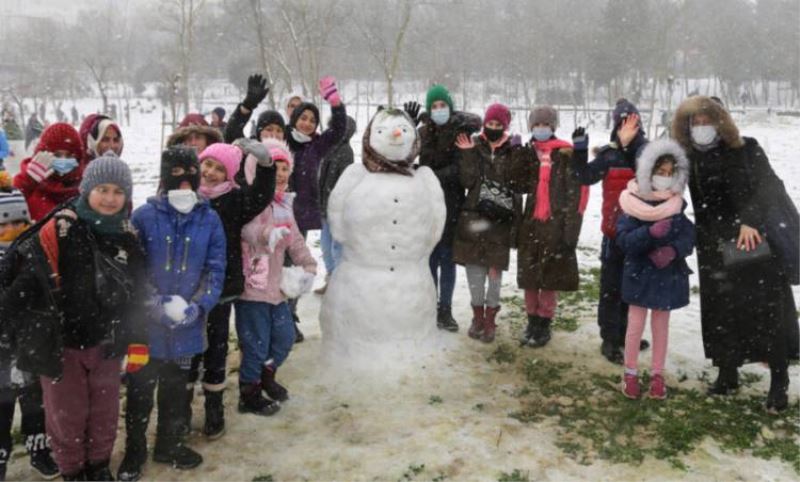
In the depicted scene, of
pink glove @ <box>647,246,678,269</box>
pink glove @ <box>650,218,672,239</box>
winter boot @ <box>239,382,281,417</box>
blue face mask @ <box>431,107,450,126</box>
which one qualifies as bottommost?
winter boot @ <box>239,382,281,417</box>

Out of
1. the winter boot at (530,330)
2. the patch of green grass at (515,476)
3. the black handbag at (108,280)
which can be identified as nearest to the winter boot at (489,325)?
the winter boot at (530,330)

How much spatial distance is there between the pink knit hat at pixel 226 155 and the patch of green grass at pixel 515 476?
210 centimetres

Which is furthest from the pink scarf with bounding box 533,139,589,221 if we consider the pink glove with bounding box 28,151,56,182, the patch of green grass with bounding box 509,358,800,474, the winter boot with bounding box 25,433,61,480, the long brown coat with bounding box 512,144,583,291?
the winter boot with bounding box 25,433,61,480

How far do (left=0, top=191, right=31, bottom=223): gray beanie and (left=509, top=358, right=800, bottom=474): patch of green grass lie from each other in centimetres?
286

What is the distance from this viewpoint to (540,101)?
42.4m

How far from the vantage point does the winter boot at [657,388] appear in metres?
3.98

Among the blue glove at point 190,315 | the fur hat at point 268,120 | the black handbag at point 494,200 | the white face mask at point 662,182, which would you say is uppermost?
the fur hat at point 268,120

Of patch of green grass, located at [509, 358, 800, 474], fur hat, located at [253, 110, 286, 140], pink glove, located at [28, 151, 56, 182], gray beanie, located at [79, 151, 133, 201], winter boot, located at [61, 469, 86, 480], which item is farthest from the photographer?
fur hat, located at [253, 110, 286, 140]

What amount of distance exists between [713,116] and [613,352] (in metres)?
1.82

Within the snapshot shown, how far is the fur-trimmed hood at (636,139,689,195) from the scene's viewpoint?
148 inches

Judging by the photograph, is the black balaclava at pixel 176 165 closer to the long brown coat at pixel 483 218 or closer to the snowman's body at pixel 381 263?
the snowman's body at pixel 381 263

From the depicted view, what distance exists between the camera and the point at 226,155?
3.35m

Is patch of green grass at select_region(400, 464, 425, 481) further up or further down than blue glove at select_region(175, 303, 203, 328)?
further down

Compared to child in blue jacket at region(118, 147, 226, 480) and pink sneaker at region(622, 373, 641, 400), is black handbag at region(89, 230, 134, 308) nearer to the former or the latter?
child in blue jacket at region(118, 147, 226, 480)
